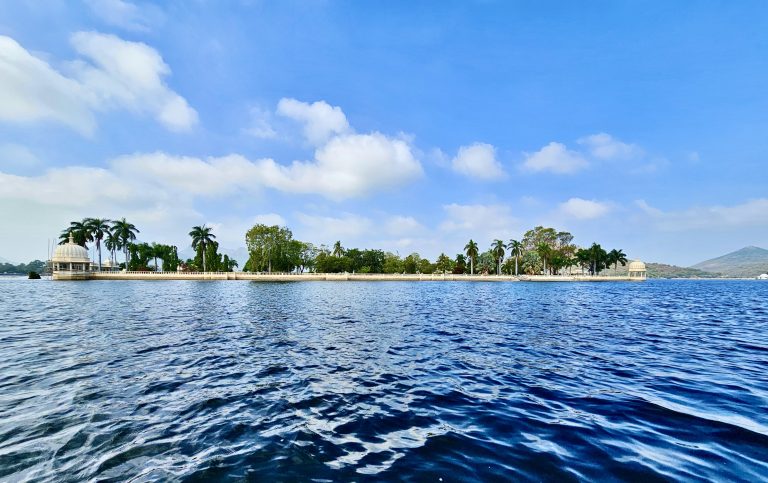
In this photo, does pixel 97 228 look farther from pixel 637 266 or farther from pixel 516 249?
pixel 637 266

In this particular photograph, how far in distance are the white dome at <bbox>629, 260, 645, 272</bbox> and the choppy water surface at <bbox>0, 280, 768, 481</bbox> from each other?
201255 mm

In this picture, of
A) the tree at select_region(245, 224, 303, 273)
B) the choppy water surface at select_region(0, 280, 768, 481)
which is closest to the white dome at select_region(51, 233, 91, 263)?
the tree at select_region(245, 224, 303, 273)

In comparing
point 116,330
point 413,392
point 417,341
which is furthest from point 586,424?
point 116,330

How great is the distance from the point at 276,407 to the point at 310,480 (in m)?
3.84

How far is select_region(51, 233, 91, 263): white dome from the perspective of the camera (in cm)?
11388

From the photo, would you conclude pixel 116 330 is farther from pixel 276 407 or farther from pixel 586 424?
pixel 586 424

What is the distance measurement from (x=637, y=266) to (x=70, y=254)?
807 ft

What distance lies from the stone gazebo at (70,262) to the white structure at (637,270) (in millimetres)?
237459

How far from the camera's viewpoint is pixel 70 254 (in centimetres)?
11600

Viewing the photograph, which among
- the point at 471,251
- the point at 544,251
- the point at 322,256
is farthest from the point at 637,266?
the point at 322,256

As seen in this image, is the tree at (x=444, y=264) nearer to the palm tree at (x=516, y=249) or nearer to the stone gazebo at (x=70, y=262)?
the palm tree at (x=516, y=249)

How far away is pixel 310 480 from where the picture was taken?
5754 mm

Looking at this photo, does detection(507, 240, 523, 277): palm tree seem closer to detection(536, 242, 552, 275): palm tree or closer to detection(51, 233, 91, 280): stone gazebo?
detection(536, 242, 552, 275): palm tree

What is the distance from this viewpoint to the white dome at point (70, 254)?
374 feet
